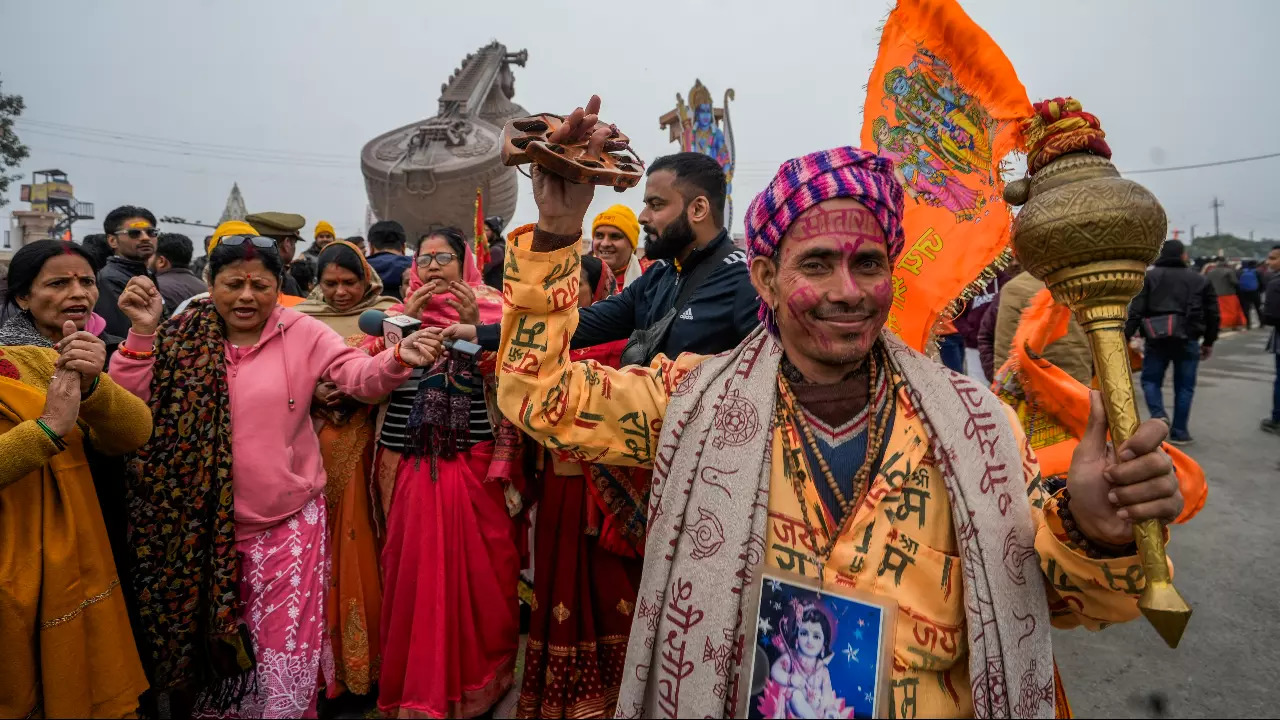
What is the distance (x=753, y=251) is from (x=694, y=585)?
2.63 feet

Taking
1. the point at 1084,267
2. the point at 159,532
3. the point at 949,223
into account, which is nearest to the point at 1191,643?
the point at 949,223

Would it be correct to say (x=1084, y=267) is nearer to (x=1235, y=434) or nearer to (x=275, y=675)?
(x=275, y=675)

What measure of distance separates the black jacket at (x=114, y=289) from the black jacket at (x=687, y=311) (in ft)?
7.24

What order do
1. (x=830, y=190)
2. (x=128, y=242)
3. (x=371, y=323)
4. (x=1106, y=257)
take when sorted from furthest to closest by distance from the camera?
(x=128, y=242), (x=371, y=323), (x=830, y=190), (x=1106, y=257)

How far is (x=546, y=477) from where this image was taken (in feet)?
10.0

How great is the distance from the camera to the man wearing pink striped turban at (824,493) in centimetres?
131

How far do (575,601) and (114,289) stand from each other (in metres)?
3.74

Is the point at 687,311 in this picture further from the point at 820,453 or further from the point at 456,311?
the point at 456,311

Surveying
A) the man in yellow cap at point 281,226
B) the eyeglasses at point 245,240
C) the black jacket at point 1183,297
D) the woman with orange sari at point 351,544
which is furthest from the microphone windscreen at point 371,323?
the black jacket at point 1183,297

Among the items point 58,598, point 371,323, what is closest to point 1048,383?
point 371,323

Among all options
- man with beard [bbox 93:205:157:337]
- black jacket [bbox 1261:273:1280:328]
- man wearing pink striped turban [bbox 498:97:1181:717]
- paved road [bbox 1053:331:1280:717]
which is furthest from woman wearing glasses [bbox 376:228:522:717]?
black jacket [bbox 1261:273:1280:328]

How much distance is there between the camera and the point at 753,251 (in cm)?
165

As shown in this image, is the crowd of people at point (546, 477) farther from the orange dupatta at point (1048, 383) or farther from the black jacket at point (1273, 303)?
the black jacket at point (1273, 303)

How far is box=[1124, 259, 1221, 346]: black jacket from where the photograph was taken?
7.23m
